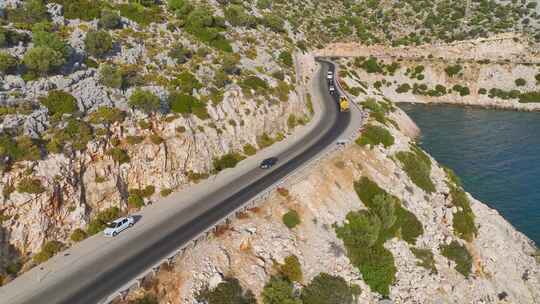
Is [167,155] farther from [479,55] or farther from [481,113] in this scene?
[479,55]

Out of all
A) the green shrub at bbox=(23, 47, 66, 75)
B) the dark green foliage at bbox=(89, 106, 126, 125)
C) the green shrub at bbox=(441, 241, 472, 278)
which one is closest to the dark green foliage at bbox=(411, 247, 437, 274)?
the green shrub at bbox=(441, 241, 472, 278)

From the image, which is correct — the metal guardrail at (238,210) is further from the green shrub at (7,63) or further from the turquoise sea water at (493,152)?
the green shrub at (7,63)

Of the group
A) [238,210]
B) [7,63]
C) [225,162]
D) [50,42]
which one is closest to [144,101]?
[225,162]

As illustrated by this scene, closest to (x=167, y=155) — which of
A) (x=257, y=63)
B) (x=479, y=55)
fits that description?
(x=257, y=63)

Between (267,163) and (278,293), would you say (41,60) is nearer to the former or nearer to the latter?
(267,163)

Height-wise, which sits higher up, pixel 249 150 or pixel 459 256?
pixel 459 256

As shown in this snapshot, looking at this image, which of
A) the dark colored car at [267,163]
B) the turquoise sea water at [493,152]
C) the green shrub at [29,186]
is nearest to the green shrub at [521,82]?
the turquoise sea water at [493,152]
